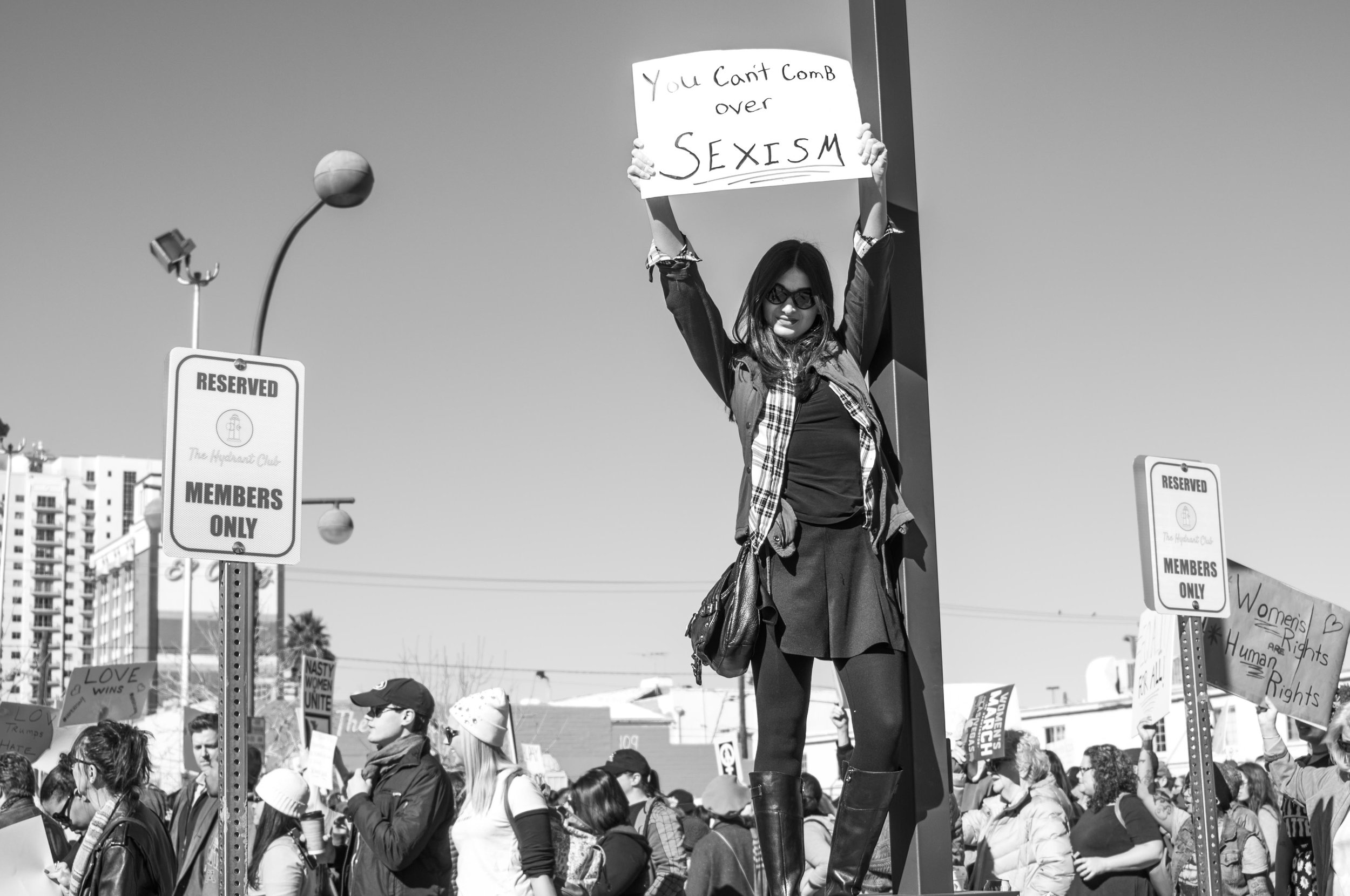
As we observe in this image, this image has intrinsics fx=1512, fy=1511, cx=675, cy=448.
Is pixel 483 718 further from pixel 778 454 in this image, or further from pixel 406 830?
pixel 778 454

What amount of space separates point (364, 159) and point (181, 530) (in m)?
9.00

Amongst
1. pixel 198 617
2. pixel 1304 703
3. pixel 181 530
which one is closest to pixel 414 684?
pixel 181 530

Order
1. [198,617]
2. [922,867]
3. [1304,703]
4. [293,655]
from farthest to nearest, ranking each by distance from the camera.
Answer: [198,617] → [293,655] → [1304,703] → [922,867]

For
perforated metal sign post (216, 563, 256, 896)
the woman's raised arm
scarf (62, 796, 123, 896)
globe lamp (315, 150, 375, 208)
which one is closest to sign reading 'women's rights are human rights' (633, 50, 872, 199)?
the woman's raised arm

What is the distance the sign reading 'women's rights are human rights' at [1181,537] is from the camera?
5875 mm

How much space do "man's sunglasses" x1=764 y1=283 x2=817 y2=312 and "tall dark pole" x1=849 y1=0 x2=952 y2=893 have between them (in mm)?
239

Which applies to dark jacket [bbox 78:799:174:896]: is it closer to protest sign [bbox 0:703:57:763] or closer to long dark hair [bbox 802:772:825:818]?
long dark hair [bbox 802:772:825:818]

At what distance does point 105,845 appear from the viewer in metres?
5.56

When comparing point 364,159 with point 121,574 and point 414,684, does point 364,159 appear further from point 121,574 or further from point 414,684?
point 121,574

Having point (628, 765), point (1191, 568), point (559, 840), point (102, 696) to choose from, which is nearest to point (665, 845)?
point (628, 765)

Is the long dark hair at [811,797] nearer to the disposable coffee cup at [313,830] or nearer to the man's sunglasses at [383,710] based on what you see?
the man's sunglasses at [383,710]

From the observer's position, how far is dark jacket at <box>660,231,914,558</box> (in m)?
4.05

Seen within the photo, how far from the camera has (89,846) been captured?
5637mm

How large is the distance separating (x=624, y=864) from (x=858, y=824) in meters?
4.57
